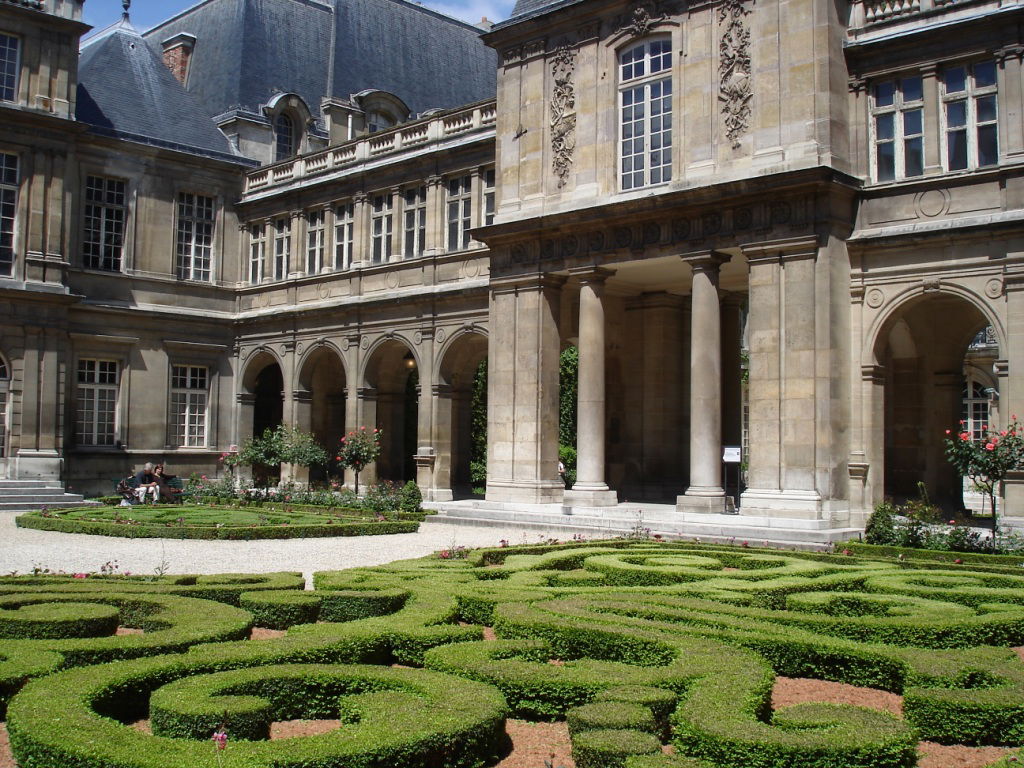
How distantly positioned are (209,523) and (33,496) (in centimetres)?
1072

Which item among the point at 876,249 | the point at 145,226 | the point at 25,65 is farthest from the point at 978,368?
the point at 25,65

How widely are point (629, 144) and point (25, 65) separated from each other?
18.0m

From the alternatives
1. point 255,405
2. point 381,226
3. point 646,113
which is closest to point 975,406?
point 381,226

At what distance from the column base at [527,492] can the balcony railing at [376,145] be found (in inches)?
399

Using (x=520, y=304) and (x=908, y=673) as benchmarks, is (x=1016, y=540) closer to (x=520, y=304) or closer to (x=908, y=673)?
(x=908, y=673)

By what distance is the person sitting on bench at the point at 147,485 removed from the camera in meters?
25.8

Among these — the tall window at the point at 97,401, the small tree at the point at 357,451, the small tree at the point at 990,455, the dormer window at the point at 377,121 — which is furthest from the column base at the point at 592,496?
the dormer window at the point at 377,121

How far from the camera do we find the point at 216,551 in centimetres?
1602

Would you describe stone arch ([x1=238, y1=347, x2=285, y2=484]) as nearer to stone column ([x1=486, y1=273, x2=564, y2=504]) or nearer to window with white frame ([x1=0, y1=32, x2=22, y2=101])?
window with white frame ([x1=0, y1=32, x2=22, y2=101])

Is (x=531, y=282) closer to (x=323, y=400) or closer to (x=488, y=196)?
(x=488, y=196)

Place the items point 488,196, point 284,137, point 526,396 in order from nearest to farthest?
point 526,396 < point 488,196 < point 284,137

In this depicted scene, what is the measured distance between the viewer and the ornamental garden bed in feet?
60.0

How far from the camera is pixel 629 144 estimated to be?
2269 centimetres

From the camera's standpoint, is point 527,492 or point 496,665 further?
point 527,492
